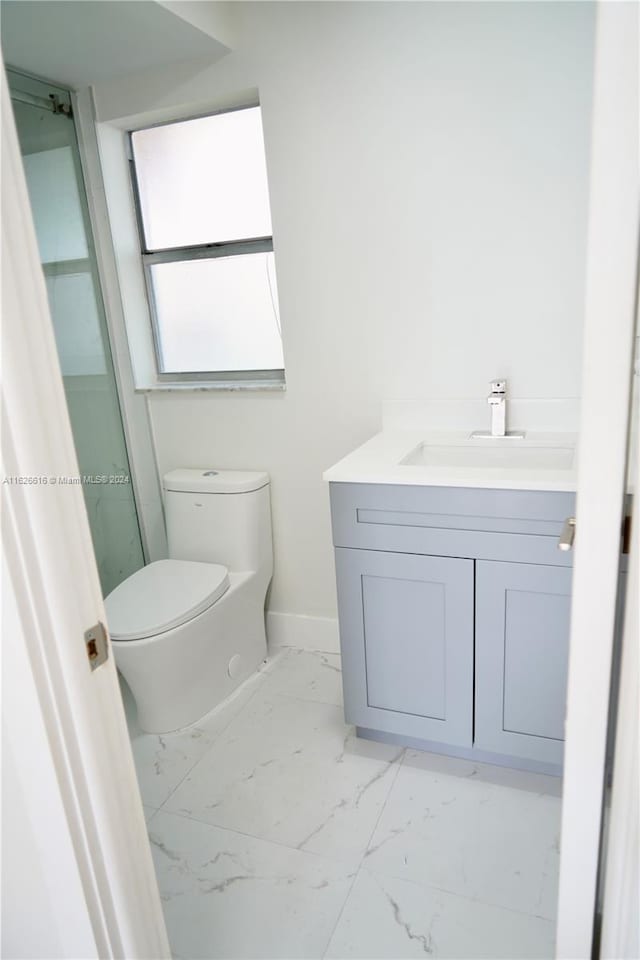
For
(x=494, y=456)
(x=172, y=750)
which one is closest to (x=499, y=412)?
(x=494, y=456)

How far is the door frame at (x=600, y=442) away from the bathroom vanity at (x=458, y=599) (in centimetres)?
72

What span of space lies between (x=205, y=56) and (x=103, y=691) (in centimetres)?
208

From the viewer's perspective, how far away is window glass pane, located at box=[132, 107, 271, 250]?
2189 millimetres

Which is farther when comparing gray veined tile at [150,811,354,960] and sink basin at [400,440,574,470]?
sink basin at [400,440,574,470]

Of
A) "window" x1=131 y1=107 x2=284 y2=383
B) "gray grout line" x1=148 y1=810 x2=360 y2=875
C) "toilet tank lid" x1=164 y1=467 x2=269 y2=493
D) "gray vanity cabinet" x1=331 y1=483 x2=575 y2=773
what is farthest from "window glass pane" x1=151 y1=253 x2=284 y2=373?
"gray grout line" x1=148 y1=810 x2=360 y2=875

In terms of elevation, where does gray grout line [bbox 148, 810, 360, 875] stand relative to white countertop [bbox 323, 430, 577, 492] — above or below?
below

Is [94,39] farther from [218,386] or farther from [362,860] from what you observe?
[362,860]

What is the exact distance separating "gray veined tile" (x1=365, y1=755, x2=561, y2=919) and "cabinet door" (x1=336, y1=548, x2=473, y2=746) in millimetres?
133

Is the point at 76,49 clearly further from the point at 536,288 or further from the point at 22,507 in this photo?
the point at 22,507

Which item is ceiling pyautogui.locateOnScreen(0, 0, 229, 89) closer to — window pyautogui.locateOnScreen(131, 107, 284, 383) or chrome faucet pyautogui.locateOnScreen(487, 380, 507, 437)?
window pyautogui.locateOnScreen(131, 107, 284, 383)

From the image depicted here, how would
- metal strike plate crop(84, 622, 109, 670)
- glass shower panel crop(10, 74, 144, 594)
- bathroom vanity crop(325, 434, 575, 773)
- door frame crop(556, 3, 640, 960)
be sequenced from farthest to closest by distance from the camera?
glass shower panel crop(10, 74, 144, 594) < bathroom vanity crop(325, 434, 575, 773) < metal strike plate crop(84, 622, 109, 670) < door frame crop(556, 3, 640, 960)

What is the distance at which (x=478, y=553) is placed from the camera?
5.25 feet

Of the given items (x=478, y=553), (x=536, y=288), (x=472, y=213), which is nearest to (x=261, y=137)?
(x=472, y=213)

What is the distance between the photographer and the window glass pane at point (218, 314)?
7.57 feet
